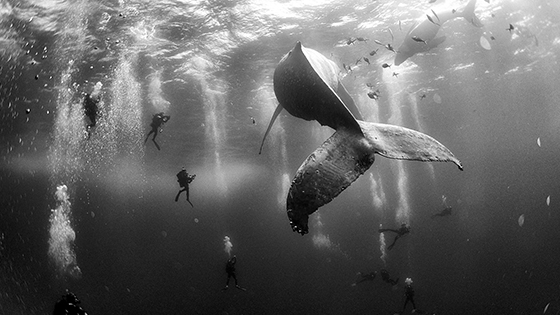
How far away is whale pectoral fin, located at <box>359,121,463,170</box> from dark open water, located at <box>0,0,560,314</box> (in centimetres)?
1101

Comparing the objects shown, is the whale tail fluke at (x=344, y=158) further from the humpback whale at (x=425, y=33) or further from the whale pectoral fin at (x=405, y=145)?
the humpback whale at (x=425, y=33)

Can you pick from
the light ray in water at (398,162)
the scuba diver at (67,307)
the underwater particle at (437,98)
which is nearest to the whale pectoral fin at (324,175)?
the scuba diver at (67,307)

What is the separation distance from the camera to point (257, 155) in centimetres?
3459

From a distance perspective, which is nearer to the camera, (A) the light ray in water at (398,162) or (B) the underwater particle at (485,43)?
(B) the underwater particle at (485,43)

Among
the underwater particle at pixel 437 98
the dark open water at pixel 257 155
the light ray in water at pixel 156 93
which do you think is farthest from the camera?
the underwater particle at pixel 437 98

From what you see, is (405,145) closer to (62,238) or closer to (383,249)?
(383,249)

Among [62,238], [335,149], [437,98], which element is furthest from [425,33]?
[62,238]

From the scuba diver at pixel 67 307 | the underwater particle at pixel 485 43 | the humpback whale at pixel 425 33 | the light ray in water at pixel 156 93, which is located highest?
the humpback whale at pixel 425 33

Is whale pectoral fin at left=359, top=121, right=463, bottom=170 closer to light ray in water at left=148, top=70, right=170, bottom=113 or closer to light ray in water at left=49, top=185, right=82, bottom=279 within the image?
light ray in water at left=148, top=70, right=170, bottom=113

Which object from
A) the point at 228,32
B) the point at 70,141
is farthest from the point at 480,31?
the point at 70,141

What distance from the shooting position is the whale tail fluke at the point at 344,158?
7.41ft

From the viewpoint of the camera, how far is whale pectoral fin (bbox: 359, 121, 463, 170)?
8.66 feet

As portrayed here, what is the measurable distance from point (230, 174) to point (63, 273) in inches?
1179

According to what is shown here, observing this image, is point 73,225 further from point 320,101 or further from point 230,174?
point 320,101
